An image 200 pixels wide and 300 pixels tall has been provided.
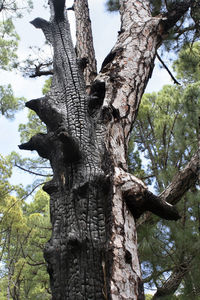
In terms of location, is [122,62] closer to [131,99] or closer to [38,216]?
[131,99]

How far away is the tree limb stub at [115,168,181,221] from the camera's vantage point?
118 cm

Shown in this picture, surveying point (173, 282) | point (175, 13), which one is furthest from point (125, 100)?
point (173, 282)

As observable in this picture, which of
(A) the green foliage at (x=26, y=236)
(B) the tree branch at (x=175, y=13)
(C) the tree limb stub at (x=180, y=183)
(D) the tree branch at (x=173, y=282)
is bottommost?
(D) the tree branch at (x=173, y=282)

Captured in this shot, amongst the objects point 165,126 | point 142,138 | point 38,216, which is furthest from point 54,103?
point 38,216

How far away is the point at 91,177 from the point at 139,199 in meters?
0.23

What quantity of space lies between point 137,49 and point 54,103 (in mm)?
795

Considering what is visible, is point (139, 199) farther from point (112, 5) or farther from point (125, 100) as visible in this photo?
point (112, 5)

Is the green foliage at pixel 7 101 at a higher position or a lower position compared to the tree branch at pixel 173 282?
higher

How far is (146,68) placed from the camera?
1.81 meters

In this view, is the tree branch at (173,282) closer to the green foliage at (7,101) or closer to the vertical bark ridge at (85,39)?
the vertical bark ridge at (85,39)

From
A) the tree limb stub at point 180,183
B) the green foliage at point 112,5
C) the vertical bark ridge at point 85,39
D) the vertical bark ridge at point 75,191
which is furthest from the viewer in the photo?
the green foliage at point 112,5

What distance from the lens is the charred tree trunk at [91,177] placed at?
968 mm

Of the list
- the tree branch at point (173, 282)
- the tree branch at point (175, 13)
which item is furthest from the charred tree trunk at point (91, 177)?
the tree branch at point (173, 282)

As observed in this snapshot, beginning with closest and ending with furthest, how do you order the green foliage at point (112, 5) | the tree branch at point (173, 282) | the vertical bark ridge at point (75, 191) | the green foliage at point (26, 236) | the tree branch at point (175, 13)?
the vertical bark ridge at point (75, 191) < the tree branch at point (175, 13) < the tree branch at point (173, 282) < the green foliage at point (112, 5) < the green foliage at point (26, 236)
